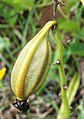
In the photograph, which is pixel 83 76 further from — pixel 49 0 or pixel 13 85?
pixel 13 85

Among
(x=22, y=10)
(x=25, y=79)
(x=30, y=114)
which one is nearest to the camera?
(x=25, y=79)

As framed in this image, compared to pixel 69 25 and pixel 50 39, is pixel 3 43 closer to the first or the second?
pixel 50 39

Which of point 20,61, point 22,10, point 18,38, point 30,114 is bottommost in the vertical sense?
point 30,114

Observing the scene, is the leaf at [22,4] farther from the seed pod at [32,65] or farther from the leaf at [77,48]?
the seed pod at [32,65]

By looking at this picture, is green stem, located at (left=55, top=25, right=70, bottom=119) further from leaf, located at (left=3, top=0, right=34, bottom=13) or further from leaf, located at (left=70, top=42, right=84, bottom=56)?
leaf, located at (left=3, top=0, right=34, bottom=13)

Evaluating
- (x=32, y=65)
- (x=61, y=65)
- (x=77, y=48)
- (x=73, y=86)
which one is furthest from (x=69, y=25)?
(x=32, y=65)

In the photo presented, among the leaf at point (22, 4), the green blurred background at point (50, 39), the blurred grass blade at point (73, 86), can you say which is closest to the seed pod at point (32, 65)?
the green blurred background at point (50, 39)

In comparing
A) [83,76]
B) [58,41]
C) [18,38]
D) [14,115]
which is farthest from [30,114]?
[58,41]
